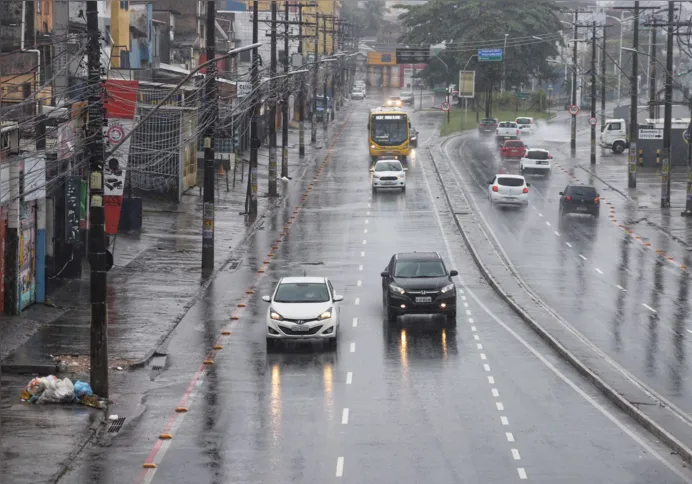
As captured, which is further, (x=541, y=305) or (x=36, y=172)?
(x=541, y=305)

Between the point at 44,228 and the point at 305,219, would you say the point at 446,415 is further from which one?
the point at 305,219

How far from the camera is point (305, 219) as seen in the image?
54.8 metres

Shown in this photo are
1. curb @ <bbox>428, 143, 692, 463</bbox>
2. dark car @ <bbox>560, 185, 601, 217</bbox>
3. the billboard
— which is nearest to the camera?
curb @ <bbox>428, 143, 692, 463</bbox>

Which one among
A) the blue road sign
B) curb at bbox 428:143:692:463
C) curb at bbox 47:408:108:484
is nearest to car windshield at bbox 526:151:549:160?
curb at bbox 428:143:692:463

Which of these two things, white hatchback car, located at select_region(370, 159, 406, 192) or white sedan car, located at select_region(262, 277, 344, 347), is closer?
white sedan car, located at select_region(262, 277, 344, 347)

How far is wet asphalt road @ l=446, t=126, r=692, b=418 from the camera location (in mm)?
28916

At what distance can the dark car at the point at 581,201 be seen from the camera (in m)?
56.2

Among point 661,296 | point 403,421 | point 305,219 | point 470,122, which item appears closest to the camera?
point 403,421

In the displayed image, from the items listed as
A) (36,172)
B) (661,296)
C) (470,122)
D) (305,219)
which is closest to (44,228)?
(36,172)

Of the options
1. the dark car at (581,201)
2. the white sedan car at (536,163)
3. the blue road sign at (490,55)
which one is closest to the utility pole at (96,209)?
the dark car at (581,201)

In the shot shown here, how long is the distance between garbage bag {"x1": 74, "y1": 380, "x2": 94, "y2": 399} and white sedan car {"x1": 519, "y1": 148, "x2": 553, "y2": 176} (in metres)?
52.4

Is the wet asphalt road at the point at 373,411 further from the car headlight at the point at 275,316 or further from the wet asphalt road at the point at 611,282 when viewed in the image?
the wet asphalt road at the point at 611,282

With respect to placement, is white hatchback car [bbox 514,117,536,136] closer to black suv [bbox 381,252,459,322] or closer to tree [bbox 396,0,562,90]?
tree [bbox 396,0,562,90]

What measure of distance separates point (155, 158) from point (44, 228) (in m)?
24.9
